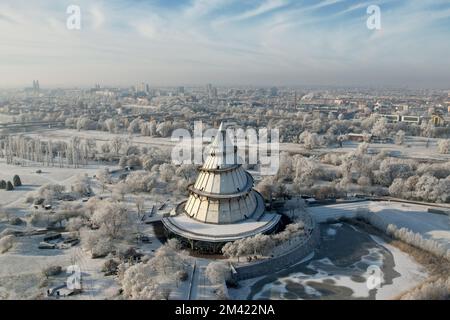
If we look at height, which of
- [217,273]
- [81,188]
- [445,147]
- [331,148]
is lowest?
[217,273]

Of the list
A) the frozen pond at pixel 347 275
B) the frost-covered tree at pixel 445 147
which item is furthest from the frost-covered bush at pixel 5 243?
the frost-covered tree at pixel 445 147

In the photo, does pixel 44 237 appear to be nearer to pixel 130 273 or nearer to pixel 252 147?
pixel 130 273

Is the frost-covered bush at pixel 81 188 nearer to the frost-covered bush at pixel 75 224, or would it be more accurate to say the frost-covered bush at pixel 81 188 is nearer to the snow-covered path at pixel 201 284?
the frost-covered bush at pixel 75 224

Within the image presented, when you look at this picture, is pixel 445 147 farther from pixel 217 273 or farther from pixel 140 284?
pixel 140 284

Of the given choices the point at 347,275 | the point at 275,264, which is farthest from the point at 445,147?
the point at 275,264
